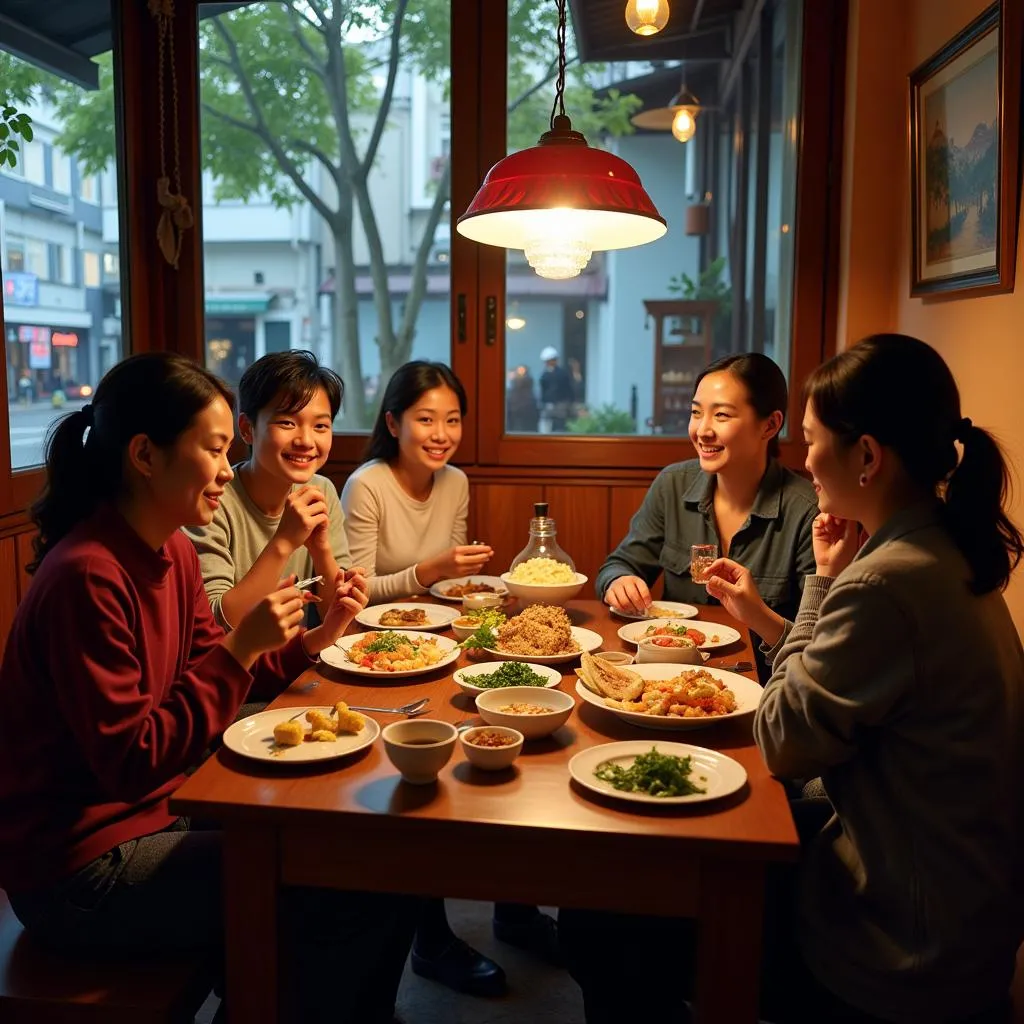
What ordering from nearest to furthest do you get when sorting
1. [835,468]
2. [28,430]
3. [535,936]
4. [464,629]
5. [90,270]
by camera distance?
[835,468]
[464,629]
[535,936]
[28,430]
[90,270]

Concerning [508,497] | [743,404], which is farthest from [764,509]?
[508,497]

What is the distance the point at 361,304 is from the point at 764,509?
162 cm

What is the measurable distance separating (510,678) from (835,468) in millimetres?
645

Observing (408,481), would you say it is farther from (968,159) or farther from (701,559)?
(968,159)

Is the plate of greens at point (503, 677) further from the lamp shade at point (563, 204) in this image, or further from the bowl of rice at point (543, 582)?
the lamp shade at point (563, 204)

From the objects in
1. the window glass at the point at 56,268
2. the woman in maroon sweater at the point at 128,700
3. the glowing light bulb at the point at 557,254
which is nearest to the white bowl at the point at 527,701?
the woman in maroon sweater at the point at 128,700

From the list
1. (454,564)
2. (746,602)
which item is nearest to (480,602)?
(454,564)

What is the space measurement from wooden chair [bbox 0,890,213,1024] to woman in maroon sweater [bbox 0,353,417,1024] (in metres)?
0.03

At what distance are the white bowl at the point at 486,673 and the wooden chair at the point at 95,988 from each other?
0.57m

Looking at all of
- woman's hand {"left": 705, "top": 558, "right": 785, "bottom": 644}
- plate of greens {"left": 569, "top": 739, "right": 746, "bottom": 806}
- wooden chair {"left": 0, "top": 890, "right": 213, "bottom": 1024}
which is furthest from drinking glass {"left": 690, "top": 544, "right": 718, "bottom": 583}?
wooden chair {"left": 0, "top": 890, "right": 213, "bottom": 1024}

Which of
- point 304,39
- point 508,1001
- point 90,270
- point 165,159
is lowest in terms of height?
point 508,1001

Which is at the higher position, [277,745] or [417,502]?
[417,502]

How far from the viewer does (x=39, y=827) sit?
57.2 inches

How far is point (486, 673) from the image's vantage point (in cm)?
183
